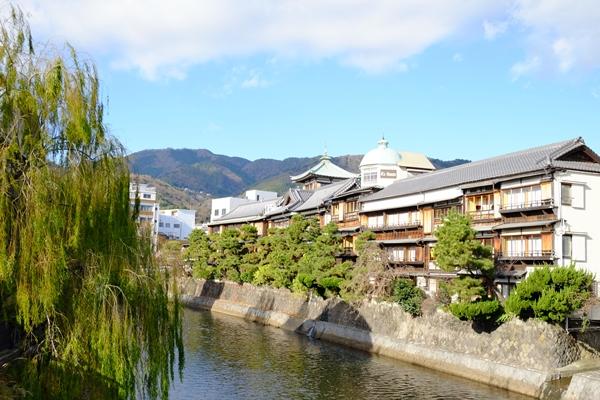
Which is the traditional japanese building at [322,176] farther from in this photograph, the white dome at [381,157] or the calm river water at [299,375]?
the calm river water at [299,375]

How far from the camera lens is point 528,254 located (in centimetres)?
3075

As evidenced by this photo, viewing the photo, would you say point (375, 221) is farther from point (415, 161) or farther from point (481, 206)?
point (415, 161)

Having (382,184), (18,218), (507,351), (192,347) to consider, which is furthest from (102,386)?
(382,184)

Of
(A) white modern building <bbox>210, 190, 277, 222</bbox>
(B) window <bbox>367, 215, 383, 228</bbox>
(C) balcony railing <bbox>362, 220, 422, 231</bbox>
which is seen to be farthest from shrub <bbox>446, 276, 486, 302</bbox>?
(A) white modern building <bbox>210, 190, 277, 222</bbox>

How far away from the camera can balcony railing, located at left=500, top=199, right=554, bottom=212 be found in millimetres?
29828

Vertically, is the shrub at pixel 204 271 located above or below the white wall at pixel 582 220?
below

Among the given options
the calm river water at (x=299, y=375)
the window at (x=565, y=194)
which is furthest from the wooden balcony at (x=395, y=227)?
the window at (x=565, y=194)

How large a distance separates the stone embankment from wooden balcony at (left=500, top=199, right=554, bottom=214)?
6.63 metres

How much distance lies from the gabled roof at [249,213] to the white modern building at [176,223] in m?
33.6

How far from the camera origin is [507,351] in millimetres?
27219

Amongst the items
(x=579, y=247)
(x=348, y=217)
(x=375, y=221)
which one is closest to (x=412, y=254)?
(x=375, y=221)

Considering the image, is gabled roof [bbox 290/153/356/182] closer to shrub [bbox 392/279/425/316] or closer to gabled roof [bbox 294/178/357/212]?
gabled roof [bbox 294/178/357/212]

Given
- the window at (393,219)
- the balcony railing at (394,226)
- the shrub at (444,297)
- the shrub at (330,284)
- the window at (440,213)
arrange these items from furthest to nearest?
the window at (393,219) → the balcony railing at (394,226) → the shrub at (330,284) → the window at (440,213) → the shrub at (444,297)

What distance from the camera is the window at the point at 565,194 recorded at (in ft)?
98.3
